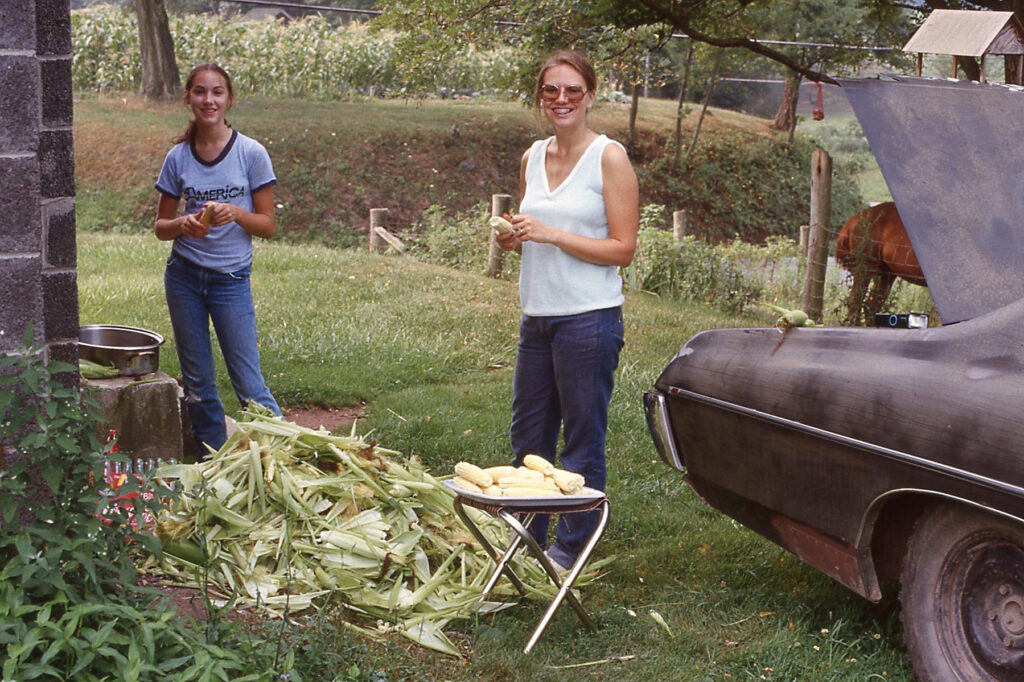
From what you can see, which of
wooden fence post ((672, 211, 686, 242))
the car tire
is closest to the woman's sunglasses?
the car tire

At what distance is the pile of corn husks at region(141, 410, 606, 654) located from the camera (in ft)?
15.2

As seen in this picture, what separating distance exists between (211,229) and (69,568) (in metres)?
2.68

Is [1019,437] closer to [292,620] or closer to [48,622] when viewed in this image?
[292,620]

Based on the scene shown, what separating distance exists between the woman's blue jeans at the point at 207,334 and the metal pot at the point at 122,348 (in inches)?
6.3

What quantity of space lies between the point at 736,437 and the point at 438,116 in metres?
26.1

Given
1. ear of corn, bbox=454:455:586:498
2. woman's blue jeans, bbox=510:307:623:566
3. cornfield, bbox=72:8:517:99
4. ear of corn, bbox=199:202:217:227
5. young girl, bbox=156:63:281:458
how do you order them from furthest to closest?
1. cornfield, bbox=72:8:517:99
2. young girl, bbox=156:63:281:458
3. ear of corn, bbox=199:202:217:227
4. woman's blue jeans, bbox=510:307:623:566
5. ear of corn, bbox=454:455:586:498

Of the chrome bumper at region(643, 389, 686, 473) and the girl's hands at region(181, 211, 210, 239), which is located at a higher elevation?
the girl's hands at region(181, 211, 210, 239)

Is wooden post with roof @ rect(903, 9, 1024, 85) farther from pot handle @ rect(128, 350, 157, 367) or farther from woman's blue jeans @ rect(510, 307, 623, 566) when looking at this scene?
pot handle @ rect(128, 350, 157, 367)

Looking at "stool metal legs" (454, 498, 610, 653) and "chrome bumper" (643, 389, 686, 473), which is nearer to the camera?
"stool metal legs" (454, 498, 610, 653)

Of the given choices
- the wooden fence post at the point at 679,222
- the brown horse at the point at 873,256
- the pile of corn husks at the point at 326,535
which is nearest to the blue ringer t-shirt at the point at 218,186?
the pile of corn husks at the point at 326,535

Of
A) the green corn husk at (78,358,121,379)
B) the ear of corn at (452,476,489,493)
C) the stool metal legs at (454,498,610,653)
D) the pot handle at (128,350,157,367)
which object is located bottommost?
the stool metal legs at (454,498,610,653)

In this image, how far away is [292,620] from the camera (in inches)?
173

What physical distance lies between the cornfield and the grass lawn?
16.0 meters

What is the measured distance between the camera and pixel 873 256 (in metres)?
9.87
